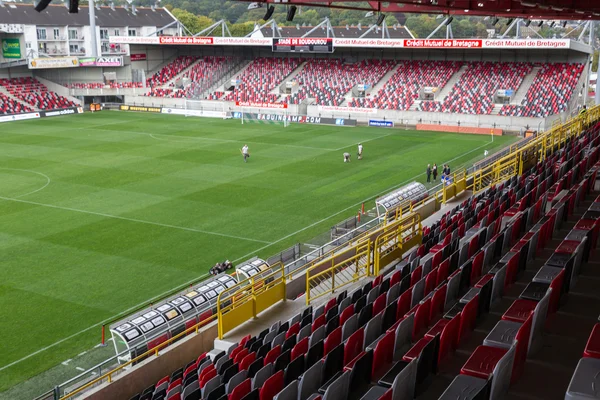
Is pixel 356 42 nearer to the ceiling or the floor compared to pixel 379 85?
nearer to the ceiling

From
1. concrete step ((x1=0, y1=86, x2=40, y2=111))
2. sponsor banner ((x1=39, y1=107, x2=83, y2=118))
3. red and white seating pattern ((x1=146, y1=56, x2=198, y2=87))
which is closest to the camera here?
sponsor banner ((x1=39, y1=107, x2=83, y2=118))

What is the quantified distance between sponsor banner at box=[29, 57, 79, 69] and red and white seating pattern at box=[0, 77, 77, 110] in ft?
8.65

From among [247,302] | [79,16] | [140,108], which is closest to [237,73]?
[140,108]

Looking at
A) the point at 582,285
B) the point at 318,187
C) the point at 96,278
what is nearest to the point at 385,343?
the point at 582,285

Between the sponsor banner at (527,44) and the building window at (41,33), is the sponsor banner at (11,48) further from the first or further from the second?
the sponsor banner at (527,44)

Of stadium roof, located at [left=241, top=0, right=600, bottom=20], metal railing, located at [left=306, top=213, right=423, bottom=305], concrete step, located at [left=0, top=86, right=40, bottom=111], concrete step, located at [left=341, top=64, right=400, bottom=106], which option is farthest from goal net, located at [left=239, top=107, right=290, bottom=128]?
metal railing, located at [left=306, top=213, right=423, bottom=305]

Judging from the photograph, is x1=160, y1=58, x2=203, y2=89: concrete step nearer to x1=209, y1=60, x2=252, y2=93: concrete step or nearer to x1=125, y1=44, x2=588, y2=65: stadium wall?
x1=125, y1=44, x2=588, y2=65: stadium wall

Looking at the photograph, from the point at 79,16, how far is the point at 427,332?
9776 cm

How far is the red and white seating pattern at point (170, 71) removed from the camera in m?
78.1

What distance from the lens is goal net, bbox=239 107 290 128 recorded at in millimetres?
60594

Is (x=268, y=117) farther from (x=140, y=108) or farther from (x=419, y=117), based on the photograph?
(x=140, y=108)

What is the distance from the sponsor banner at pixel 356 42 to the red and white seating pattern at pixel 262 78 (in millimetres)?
4906

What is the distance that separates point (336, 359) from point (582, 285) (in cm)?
430

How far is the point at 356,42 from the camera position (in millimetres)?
64000
